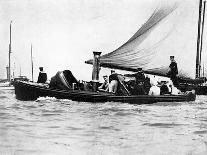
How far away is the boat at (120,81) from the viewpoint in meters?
14.1

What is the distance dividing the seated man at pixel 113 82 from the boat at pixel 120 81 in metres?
0.19

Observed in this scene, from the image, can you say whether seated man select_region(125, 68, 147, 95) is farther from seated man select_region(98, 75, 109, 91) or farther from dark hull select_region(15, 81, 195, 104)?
seated man select_region(98, 75, 109, 91)

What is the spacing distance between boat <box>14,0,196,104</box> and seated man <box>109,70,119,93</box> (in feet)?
0.62

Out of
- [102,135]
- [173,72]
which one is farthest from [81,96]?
[102,135]

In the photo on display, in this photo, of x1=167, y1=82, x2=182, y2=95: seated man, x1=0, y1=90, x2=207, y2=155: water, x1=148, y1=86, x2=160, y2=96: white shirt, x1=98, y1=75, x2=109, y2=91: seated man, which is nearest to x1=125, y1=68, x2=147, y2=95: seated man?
x1=148, y1=86, x2=160, y2=96: white shirt

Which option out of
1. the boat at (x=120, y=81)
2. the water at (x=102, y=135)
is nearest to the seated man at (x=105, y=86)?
the boat at (x=120, y=81)

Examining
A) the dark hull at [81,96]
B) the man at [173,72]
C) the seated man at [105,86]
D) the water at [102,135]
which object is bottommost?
the water at [102,135]

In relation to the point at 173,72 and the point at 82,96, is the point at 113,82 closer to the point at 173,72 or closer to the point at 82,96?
the point at 82,96

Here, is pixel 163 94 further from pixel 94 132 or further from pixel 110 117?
pixel 94 132

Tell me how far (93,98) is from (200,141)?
751 cm

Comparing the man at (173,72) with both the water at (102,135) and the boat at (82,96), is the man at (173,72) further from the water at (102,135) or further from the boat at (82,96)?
the water at (102,135)

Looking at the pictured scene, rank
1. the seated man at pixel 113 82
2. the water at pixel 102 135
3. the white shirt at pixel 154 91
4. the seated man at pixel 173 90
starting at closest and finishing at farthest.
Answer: the water at pixel 102 135
the seated man at pixel 113 82
the white shirt at pixel 154 91
the seated man at pixel 173 90

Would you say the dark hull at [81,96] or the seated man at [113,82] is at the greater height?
→ the seated man at [113,82]

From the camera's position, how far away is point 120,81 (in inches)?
563
